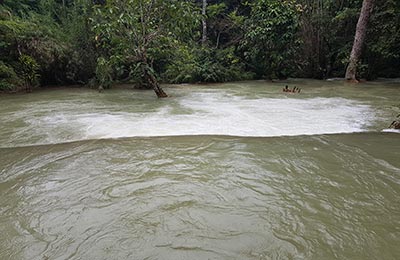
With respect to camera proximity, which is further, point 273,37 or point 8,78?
point 273,37

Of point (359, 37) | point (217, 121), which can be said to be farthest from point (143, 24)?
point (359, 37)

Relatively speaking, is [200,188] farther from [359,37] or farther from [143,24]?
[359,37]

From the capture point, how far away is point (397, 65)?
1370cm

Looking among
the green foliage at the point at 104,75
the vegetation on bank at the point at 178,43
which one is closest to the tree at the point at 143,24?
the vegetation on bank at the point at 178,43

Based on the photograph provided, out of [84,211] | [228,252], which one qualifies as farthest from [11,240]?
[228,252]

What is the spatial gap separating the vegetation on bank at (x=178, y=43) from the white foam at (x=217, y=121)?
105 inches

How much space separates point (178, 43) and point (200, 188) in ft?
21.9

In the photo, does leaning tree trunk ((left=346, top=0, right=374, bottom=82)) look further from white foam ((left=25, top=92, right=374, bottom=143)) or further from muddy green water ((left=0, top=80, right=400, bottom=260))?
muddy green water ((left=0, top=80, right=400, bottom=260))

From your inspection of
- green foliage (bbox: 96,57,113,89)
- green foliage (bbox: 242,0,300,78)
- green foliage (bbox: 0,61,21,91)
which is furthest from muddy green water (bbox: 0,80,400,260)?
green foliage (bbox: 242,0,300,78)

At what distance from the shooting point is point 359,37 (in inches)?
458

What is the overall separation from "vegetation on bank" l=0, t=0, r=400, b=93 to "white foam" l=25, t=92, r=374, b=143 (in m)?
2.68

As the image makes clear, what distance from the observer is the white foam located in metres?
4.80

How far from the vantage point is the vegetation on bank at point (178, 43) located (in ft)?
27.4

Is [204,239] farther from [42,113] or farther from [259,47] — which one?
[259,47]
